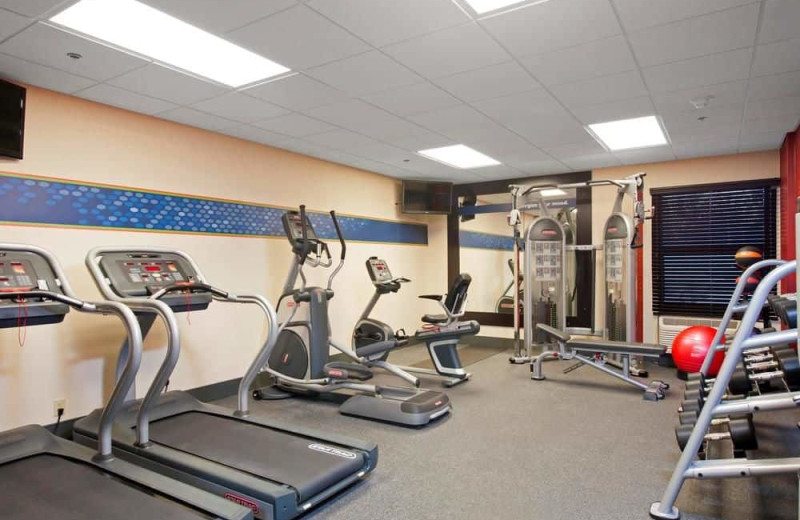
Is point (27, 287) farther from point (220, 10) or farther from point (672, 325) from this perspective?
point (672, 325)

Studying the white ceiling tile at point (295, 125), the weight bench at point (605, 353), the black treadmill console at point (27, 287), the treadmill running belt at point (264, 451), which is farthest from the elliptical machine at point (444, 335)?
the black treadmill console at point (27, 287)

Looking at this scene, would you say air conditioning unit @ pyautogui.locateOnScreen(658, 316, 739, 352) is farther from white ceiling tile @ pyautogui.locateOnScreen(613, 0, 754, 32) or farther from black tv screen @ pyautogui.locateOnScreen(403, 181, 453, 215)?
white ceiling tile @ pyautogui.locateOnScreen(613, 0, 754, 32)

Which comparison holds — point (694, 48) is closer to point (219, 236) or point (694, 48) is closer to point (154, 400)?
point (154, 400)

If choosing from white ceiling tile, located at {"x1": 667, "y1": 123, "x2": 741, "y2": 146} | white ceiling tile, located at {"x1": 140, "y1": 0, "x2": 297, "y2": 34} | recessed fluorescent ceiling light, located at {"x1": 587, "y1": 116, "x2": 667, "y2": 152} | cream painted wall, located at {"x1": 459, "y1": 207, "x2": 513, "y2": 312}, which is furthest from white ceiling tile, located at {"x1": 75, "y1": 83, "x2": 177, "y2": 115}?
cream painted wall, located at {"x1": 459, "y1": 207, "x2": 513, "y2": 312}

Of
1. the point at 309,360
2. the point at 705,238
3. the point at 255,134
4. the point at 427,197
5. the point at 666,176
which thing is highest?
the point at 255,134

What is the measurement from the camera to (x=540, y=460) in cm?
315

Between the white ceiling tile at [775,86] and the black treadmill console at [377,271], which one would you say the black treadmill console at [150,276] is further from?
the white ceiling tile at [775,86]

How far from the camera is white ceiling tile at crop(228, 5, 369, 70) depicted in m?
2.60

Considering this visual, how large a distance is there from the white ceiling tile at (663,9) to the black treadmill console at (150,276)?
3031 millimetres

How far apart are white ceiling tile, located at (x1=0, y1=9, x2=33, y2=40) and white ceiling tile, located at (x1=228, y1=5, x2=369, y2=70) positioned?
105 cm

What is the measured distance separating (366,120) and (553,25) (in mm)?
2077

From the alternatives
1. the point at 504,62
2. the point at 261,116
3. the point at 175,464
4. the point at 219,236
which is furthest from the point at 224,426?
the point at 504,62

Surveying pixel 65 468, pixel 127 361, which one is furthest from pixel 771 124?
pixel 65 468

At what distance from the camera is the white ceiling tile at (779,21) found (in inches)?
97.5
